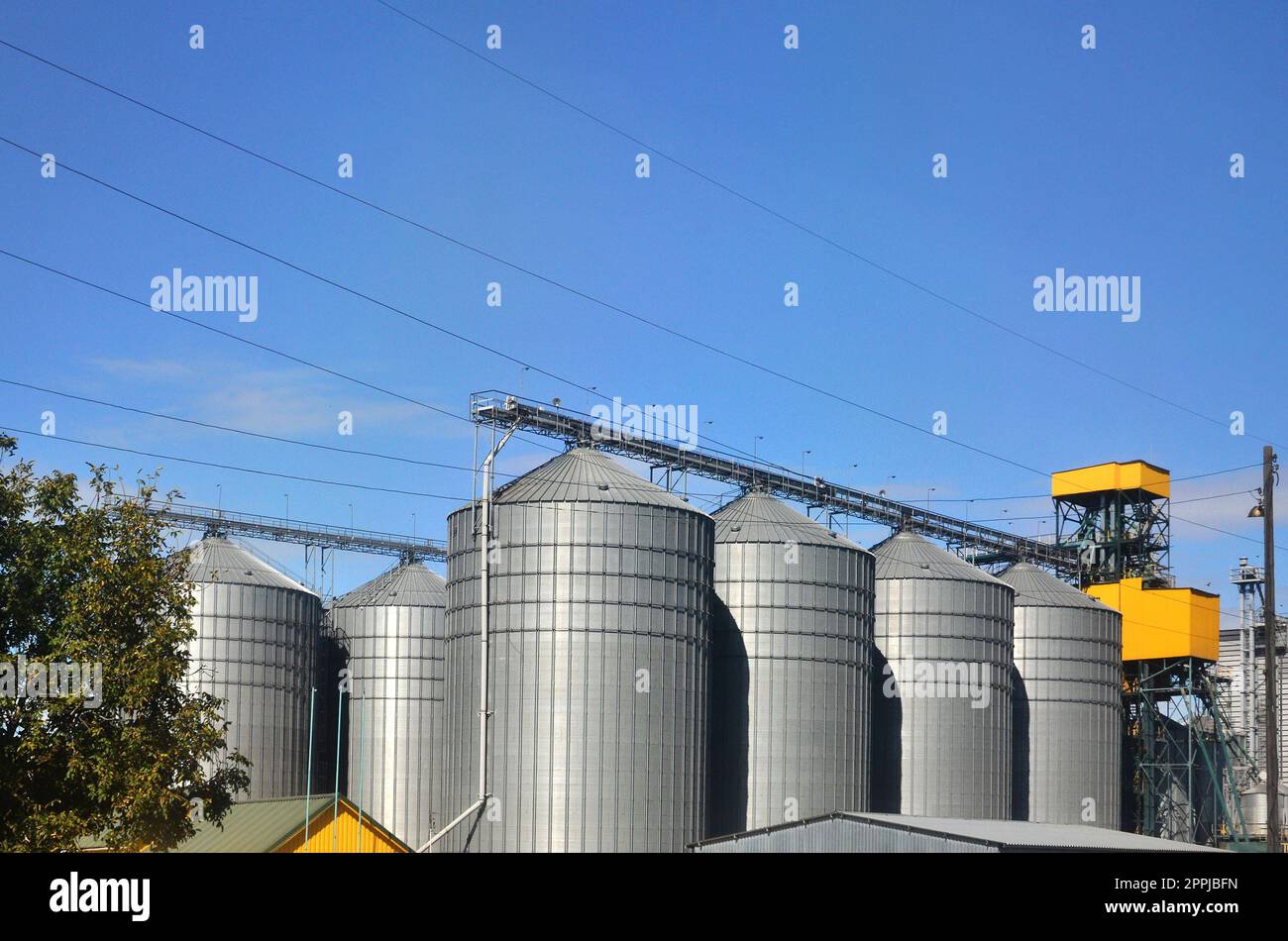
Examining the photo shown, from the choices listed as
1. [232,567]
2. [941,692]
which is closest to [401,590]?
[232,567]

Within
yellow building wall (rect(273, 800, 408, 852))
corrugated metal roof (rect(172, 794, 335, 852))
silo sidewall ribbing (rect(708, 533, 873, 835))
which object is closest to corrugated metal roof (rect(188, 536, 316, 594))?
corrugated metal roof (rect(172, 794, 335, 852))

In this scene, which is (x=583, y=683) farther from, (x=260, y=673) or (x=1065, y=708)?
(x=1065, y=708)

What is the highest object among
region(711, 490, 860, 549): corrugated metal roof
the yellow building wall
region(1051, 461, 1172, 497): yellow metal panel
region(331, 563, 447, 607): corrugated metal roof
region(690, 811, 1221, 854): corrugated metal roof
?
region(1051, 461, 1172, 497): yellow metal panel

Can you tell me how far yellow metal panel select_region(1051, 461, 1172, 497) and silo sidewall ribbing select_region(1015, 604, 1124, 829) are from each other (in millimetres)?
9813

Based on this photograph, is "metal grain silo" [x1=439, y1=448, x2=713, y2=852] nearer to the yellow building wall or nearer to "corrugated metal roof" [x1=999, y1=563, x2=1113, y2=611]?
the yellow building wall

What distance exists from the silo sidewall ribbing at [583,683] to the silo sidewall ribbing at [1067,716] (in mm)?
29915

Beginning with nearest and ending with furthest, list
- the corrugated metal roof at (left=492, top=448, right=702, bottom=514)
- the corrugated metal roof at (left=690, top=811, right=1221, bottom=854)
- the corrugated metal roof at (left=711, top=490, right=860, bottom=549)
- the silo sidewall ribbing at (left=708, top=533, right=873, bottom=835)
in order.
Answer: the corrugated metal roof at (left=690, top=811, right=1221, bottom=854), the corrugated metal roof at (left=492, top=448, right=702, bottom=514), the silo sidewall ribbing at (left=708, top=533, right=873, bottom=835), the corrugated metal roof at (left=711, top=490, right=860, bottom=549)

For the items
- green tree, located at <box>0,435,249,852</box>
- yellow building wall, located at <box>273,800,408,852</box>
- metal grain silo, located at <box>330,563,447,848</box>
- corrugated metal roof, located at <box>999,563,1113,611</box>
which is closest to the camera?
green tree, located at <box>0,435,249,852</box>

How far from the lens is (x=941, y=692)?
7406 cm

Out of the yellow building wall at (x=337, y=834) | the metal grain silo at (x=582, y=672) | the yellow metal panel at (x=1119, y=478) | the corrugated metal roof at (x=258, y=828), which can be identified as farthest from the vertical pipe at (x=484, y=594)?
the yellow metal panel at (x=1119, y=478)

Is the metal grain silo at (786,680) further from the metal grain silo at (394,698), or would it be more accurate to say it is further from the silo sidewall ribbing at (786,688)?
the metal grain silo at (394,698)

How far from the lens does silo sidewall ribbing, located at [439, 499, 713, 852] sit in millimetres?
55312

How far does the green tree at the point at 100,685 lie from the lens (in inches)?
1341

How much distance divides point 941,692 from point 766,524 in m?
13.8
